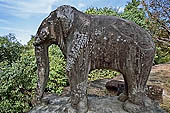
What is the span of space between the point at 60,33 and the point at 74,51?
0.23m

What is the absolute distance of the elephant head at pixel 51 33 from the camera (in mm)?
1519

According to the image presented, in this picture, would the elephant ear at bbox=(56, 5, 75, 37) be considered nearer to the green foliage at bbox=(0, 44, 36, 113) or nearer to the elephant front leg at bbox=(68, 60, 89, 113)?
the elephant front leg at bbox=(68, 60, 89, 113)

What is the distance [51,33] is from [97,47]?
1.43 ft

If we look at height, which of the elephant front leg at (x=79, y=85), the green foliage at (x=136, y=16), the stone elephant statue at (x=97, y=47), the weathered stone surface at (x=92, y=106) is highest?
the green foliage at (x=136, y=16)

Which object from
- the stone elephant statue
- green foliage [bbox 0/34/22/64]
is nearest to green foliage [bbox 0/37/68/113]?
green foliage [bbox 0/34/22/64]

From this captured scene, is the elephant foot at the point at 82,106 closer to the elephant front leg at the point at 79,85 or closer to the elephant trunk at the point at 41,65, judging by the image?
the elephant front leg at the point at 79,85

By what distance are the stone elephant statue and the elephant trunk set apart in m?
0.16

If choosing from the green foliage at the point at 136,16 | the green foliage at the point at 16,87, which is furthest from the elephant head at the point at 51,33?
the green foliage at the point at 136,16

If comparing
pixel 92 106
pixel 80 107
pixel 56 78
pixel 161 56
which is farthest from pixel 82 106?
pixel 161 56

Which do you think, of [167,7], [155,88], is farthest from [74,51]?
[167,7]

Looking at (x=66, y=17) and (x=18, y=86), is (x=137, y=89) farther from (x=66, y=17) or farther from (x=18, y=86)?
(x=18, y=86)

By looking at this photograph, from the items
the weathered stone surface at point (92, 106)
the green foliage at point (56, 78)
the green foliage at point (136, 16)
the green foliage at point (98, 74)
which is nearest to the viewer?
the weathered stone surface at point (92, 106)

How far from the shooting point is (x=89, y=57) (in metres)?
1.54

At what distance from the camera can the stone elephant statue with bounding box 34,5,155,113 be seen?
149 centimetres
